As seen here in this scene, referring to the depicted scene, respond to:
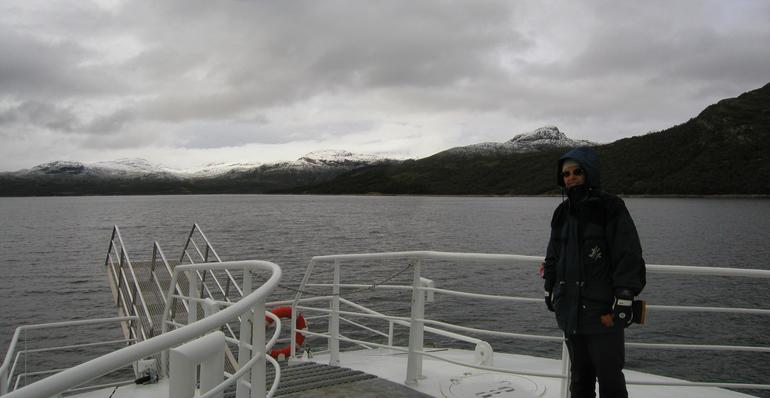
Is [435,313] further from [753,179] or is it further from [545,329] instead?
[753,179]

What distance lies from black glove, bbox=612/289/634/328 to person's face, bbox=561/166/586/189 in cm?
71

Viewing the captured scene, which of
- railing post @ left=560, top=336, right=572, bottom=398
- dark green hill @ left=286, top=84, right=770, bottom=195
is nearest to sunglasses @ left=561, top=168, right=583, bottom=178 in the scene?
railing post @ left=560, top=336, right=572, bottom=398

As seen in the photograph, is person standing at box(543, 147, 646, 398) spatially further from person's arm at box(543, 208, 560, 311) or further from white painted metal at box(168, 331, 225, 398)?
white painted metal at box(168, 331, 225, 398)

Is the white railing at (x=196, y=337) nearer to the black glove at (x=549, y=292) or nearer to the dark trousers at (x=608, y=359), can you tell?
the black glove at (x=549, y=292)

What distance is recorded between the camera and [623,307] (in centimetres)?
301

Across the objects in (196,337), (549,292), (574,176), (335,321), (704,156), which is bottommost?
(335,321)

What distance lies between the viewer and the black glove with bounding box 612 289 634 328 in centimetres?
298

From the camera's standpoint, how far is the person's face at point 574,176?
10.8 feet

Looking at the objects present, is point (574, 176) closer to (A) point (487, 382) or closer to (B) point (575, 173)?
(B) point (575, 173)

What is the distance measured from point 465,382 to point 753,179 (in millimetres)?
144265

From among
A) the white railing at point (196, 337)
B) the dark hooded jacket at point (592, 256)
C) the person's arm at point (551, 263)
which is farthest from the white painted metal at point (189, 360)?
the person's arm at point (551, 263)

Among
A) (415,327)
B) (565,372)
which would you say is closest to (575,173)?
(565,372)

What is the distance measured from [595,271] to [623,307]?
10.0 inches

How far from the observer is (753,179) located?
122 meters
